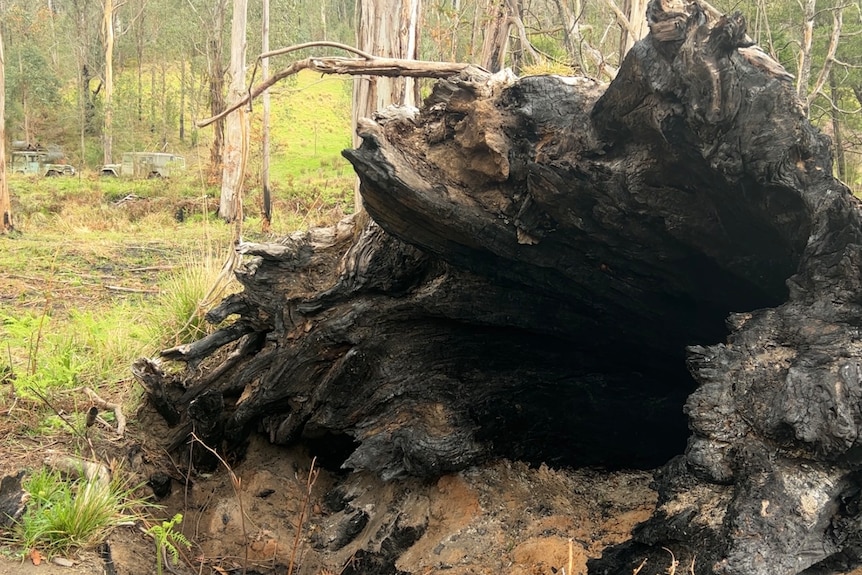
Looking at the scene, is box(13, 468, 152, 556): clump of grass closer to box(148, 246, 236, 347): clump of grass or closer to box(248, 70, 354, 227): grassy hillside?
box(148, 246, 236, 347): clump of grass

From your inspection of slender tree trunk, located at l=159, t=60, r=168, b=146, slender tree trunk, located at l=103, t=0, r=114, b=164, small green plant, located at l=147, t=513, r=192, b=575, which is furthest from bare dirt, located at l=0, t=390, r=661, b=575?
slender tree trunk, located at l=159, t=60, r=168, b=146

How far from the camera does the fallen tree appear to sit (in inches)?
84.5

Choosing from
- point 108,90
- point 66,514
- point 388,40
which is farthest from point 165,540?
point 108,90

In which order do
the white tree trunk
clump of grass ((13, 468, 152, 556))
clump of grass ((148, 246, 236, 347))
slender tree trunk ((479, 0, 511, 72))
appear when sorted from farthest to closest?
slender tree trunk ((479, 0, 511, 72))
the white tree trunk
clump of grass ((148, 246, 236, 347))
clump of grass ((13, 468, 152, 556))

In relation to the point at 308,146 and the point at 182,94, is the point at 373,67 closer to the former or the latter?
the point at 182,94

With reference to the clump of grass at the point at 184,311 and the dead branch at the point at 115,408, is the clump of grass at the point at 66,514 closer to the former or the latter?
the dead branch at the point at 115,408

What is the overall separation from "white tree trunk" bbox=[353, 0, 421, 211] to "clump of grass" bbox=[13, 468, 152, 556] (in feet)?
11.9

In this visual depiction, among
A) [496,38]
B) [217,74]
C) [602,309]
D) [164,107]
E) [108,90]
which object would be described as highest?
[496,38]

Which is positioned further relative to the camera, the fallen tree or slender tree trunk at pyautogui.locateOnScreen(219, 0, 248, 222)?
slender tree trunk at pyautogui.locateOnScreen(219, 0, 248, 222)

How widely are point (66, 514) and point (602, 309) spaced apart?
259cm

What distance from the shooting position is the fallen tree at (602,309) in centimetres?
215

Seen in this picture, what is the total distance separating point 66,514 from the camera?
3.13 metres

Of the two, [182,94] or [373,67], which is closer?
[373,67]

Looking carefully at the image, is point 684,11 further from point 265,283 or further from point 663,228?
point 265,283
